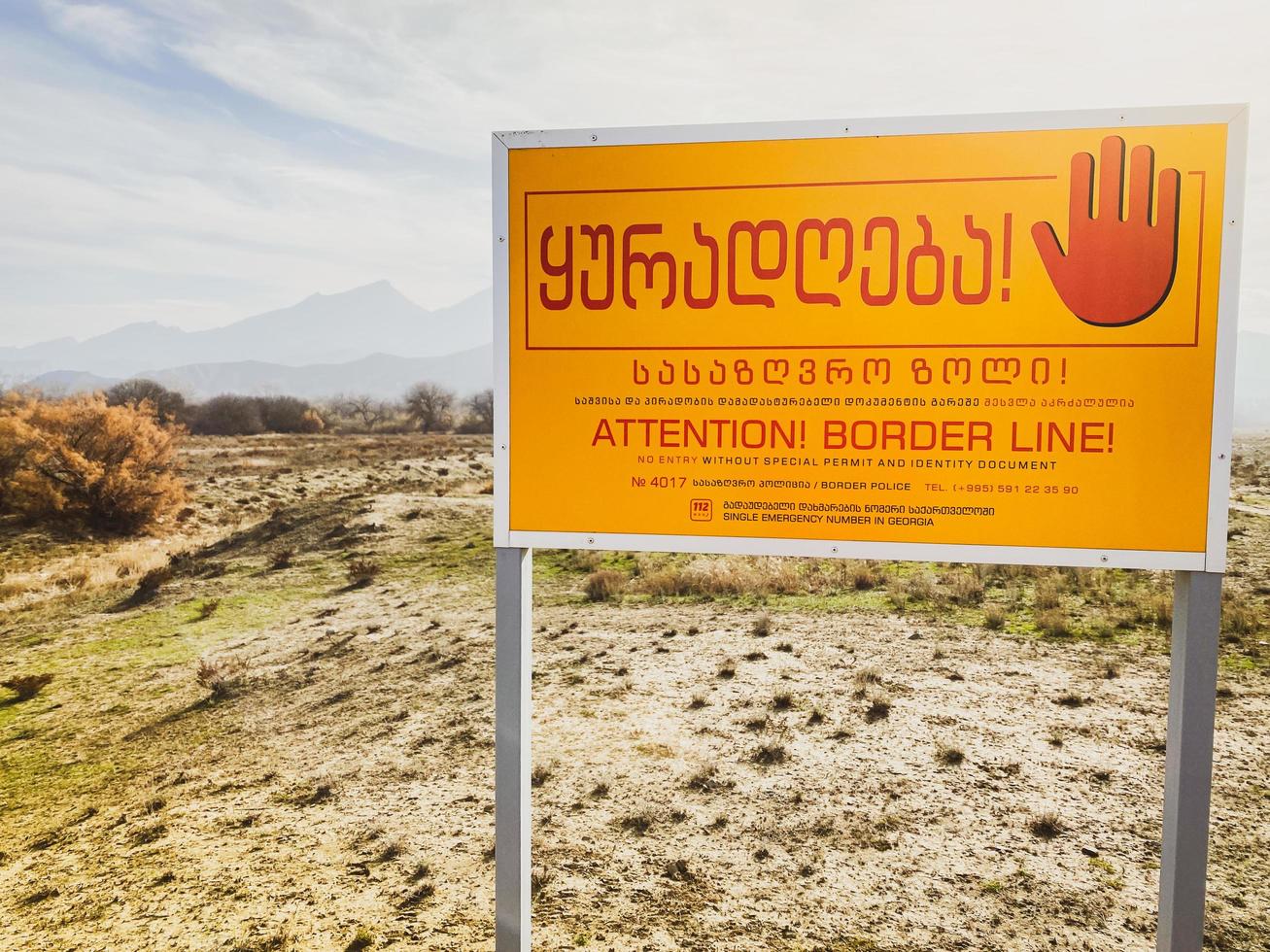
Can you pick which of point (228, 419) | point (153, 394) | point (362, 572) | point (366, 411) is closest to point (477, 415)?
point (366, 411)

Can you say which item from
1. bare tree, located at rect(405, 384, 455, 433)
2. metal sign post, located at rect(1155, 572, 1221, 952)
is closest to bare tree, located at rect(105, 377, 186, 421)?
bare tree, located at rect(405, 384, 455, 433)

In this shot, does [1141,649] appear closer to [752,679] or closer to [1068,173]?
[752,679]

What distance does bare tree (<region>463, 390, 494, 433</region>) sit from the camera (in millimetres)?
58875

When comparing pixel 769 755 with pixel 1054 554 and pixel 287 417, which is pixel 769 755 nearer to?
pixel 1054 554

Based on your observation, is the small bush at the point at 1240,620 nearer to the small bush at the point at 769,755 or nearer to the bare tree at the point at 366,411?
the small bush at the point at 769,755

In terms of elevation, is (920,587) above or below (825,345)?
below

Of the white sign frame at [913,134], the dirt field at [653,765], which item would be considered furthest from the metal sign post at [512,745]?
the dirt field at [653,765]

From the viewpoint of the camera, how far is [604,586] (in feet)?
40.4

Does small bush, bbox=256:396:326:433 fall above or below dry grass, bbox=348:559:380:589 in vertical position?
above

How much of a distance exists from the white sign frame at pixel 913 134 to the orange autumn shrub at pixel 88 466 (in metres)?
23.3

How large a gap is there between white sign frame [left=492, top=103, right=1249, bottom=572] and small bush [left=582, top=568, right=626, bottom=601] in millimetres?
8875

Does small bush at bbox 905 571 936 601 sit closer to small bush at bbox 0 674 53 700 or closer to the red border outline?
the red border outline

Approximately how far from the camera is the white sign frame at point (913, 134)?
2941mm

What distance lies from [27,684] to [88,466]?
14.6 metres
